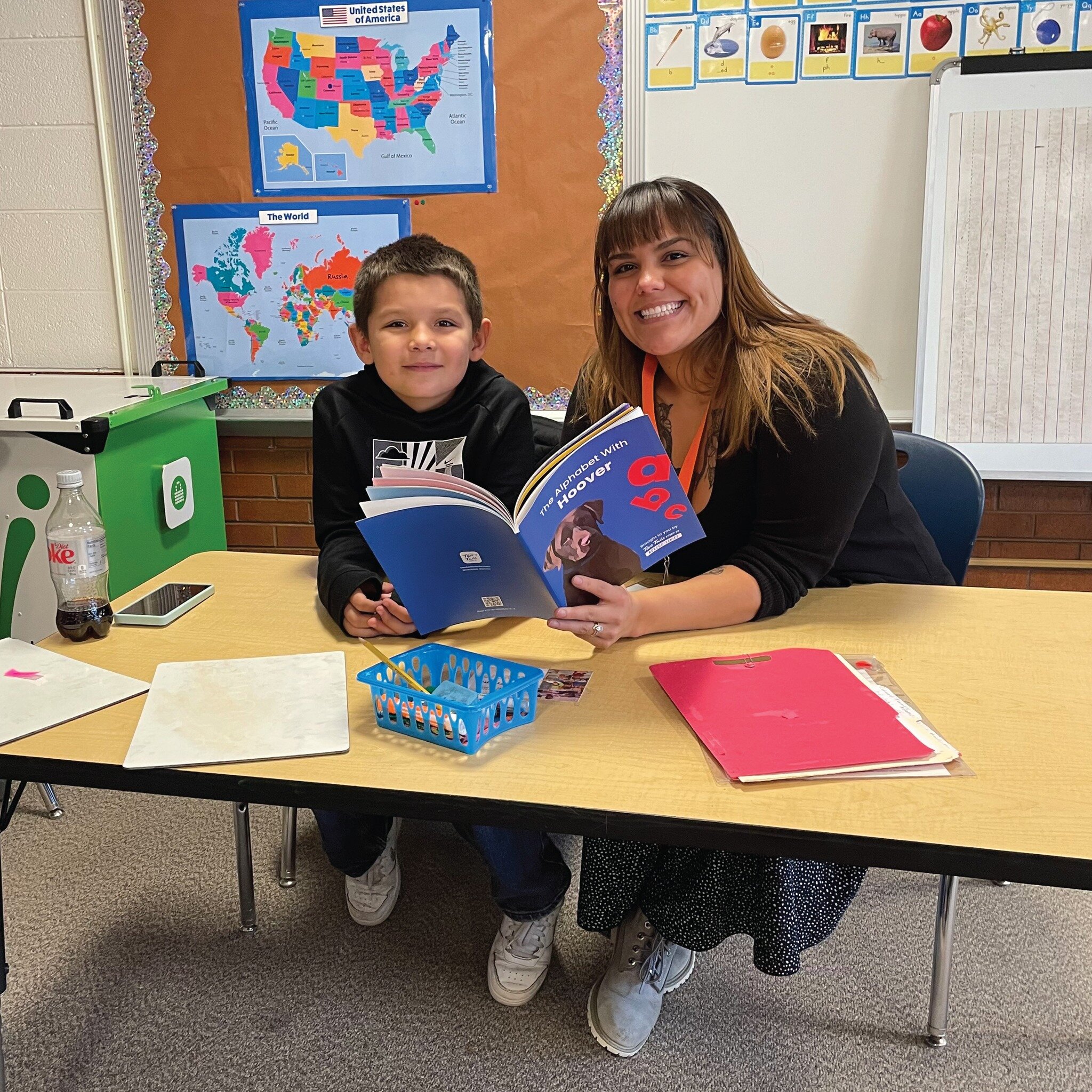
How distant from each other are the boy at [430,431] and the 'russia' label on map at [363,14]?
1249 millimetres

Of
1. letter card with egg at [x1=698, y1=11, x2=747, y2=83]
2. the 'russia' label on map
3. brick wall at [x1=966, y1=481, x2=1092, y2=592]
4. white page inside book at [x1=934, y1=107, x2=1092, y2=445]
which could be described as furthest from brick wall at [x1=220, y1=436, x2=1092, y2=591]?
letter card with egg at [x1=698, y1=11, x2=747, y2=83]

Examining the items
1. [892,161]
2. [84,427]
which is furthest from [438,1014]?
[892,161]

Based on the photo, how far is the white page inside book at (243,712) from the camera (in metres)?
1.00

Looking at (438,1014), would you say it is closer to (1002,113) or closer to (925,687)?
(925,687)

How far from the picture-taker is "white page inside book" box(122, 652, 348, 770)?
1004 mm

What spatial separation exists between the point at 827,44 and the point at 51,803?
2.45 metres

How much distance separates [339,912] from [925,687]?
1.13 metres

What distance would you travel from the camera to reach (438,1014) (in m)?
1.53


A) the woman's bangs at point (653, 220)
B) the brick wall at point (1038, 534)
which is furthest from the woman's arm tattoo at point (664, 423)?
the brick wall at point (1038, 534)

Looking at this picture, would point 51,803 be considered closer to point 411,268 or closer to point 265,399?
point 265,399

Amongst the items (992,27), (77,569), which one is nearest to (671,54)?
(992,27)

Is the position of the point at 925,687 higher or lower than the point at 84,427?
lower

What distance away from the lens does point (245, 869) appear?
5.62 feet

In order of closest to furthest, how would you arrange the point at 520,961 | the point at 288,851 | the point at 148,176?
1. the point at 520,961
2. the point at 288,851
3. the point at 148,176
